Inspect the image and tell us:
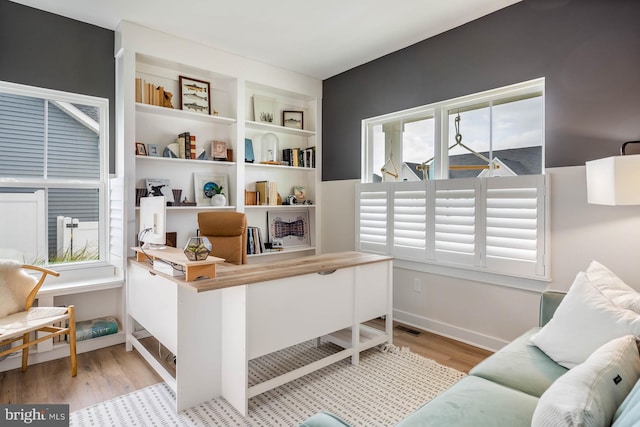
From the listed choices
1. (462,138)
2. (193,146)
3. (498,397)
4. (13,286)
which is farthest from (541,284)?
(13,286)

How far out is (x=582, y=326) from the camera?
160cm

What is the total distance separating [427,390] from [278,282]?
1.19 m

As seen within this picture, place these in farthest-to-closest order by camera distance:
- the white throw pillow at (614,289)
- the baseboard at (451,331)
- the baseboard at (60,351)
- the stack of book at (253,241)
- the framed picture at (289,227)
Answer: the framed picture at (289,227)
the stack of book at (253,241)
the baseboard at (451,331)
the baseboard at (60,351)
the white throw pillow at (614,289)

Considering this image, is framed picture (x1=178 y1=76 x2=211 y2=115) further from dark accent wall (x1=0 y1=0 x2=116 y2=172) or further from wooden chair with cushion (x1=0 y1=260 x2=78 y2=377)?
wooden chair with cushion (x1=0 y1=260 x2=78 y2=377)

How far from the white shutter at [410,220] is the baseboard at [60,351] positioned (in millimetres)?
2652

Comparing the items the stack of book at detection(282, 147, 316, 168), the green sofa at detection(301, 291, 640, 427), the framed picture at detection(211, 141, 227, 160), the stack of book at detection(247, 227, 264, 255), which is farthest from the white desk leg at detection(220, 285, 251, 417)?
the stack of book at detection(282, 147, 316, 168)

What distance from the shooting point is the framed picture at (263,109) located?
4.02m

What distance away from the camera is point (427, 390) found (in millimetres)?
2273

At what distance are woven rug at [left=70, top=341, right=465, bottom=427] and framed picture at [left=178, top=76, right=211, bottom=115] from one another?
96.3 inches

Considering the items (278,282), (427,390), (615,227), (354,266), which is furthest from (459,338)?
(278,282)

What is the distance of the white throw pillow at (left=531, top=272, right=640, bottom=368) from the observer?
1.48 metres

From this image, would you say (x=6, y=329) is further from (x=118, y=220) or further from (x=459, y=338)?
(x=459, y=338)

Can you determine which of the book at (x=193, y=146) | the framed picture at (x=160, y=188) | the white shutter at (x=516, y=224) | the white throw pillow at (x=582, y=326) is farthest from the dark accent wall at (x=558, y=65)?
the framed picture at (x=160, y=188)

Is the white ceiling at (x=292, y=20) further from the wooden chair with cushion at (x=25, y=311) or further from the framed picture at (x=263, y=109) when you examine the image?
the wooden chair with cushion at (x=25, y=311)
